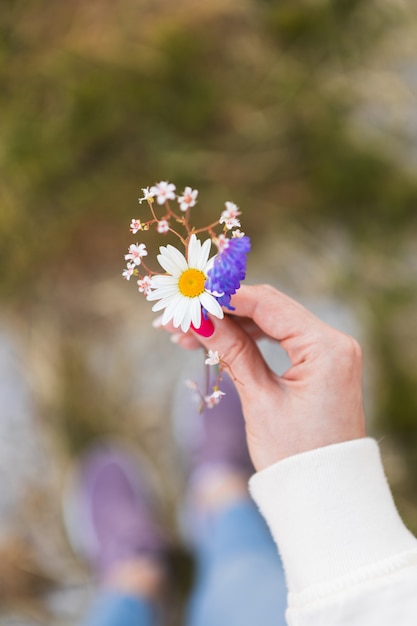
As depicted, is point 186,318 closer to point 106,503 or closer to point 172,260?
point 172,260

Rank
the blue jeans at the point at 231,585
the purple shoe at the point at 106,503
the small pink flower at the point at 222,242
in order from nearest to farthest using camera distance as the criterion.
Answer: the small pink flower at the point at 222,242 < the blue jeans at the point at 231,585 < the purple shoe at the point at 106,503

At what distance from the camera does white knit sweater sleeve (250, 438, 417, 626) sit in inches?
23.9

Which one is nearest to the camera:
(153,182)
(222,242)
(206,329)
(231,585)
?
(222,242)

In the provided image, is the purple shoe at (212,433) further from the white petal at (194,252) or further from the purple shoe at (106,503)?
the white petal at (194,252)

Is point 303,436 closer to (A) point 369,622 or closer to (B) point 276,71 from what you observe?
(A) point 369,622

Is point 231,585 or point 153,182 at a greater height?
point 153,182

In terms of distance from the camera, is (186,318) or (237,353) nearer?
(186,318)

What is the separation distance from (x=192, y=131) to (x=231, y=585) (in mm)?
963

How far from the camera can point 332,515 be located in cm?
64

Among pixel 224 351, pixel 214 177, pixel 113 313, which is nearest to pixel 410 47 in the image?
pixel 214 177

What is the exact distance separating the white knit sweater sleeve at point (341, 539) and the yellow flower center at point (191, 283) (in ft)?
0.72

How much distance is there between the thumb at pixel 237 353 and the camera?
25.1 inches

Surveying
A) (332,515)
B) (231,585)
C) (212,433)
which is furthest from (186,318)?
(212,433)

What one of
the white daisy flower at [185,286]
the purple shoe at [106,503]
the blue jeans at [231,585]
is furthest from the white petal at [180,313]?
the purple shoe at [106,503]
